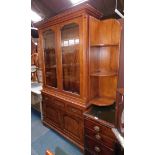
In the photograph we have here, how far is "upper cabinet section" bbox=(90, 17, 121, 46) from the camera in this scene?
164 cm

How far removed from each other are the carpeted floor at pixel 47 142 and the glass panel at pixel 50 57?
91 cm

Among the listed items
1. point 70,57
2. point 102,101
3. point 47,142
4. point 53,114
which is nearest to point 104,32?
point 70,57

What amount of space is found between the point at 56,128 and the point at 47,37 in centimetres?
158

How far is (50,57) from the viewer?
223 cm

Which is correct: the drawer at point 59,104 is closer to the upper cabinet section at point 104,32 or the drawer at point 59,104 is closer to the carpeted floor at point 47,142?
the carpeted floor at point 47,142

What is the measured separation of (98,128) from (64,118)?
0.74m

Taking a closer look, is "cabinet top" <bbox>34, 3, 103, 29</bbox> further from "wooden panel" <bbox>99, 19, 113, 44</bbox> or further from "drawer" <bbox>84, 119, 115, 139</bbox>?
"drawer" <bbox>84, 119, 115, 139</bbox>

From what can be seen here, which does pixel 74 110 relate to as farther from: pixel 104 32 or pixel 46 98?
pixel 104 32

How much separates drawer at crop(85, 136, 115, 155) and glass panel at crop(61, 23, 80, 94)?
63 centimetres
